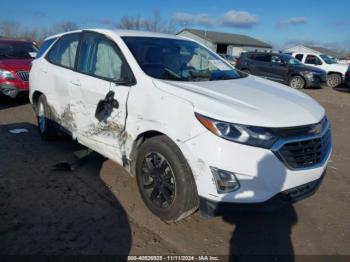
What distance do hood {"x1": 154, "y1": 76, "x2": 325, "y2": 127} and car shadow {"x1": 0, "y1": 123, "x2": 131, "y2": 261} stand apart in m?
1.41

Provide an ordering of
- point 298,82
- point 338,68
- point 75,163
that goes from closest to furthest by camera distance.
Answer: point 75,163 < point 298,82 < point 338,68

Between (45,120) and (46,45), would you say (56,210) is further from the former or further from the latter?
(46,45)

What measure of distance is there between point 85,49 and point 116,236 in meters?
2.49

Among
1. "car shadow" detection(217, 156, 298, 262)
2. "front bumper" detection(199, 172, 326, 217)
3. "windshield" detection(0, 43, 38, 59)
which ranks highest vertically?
"windshield" detection(0, 43, 38, 59)

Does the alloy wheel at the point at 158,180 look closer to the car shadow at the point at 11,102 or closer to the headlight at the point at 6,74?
the headlight at the point at 6,74

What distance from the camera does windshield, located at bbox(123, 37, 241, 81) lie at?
3.49 metres

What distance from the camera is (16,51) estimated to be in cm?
920

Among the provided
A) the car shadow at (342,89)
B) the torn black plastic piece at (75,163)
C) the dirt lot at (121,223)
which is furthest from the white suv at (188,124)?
the car shadow at (342,89)

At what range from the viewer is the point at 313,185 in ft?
9.73

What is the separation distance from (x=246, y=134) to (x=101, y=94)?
1.82 m

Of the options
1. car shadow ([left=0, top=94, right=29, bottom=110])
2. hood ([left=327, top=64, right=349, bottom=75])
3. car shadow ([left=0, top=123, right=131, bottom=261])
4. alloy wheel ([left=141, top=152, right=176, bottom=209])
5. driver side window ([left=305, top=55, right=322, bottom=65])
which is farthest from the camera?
driver side window ([left=305, top=55, right=322, bottom=65])

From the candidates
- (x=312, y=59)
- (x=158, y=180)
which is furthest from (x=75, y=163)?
(x=312, y=59)

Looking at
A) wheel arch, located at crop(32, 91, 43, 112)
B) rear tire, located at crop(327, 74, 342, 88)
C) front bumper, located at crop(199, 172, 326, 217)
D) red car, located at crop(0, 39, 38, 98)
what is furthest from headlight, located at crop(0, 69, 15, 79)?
rear tire, located at crop(327, 74, 342, 88)

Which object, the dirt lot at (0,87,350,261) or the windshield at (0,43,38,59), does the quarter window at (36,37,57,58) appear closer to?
the dirt lot at (0,87,350,261)
